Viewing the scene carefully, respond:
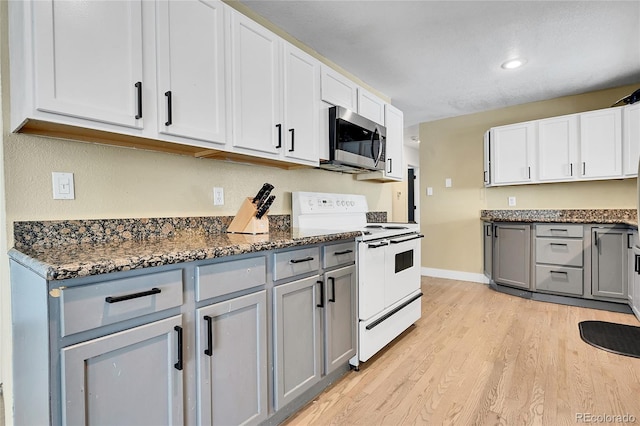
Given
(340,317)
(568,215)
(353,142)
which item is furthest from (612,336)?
(353,142)

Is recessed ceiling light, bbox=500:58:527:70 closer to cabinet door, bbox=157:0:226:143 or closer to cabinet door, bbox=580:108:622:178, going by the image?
cabinet door, bbox=580:108:622:178

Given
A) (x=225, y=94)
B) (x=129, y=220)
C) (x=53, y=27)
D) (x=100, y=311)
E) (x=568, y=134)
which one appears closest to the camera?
(x=100, y=311)

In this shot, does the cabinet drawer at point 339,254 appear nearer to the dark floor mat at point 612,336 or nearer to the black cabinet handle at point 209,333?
the black cabinet handle at point 209,333

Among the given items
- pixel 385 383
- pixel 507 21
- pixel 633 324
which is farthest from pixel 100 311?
pixel 633 324

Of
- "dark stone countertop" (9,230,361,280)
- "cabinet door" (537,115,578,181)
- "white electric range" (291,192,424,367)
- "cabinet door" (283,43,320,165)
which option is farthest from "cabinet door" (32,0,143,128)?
"cabinet door" (537,115,578,181)

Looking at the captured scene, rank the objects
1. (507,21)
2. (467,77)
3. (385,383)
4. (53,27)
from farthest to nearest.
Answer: (467,77) → (507,21) → (385,383) → (53,27)

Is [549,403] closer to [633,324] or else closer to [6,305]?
[633,324]

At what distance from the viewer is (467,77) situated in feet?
10.8

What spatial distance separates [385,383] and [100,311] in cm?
160

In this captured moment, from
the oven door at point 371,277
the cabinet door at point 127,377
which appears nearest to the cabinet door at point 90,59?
the cabinet door at point 127,377

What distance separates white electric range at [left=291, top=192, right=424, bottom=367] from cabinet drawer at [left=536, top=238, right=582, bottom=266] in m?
1.75

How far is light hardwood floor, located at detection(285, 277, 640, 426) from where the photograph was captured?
64.4 inches

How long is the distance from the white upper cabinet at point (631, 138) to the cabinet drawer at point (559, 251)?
872 mm

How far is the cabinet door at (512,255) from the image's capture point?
3.62m
